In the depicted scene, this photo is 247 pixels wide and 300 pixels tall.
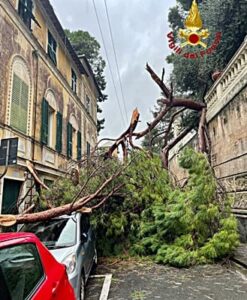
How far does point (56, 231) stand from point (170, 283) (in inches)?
94.1

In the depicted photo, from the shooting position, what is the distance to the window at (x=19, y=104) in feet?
29.8

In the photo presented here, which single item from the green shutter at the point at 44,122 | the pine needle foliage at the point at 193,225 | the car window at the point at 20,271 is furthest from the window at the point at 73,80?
the car window at the point at 20,271

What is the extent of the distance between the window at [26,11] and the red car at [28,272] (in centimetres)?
932

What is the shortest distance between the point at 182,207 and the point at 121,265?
2.06 metres

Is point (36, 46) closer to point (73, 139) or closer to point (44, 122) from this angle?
point (44, 122)

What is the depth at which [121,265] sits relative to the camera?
7.08 meters

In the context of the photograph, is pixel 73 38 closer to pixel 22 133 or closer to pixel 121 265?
pixel 22 133

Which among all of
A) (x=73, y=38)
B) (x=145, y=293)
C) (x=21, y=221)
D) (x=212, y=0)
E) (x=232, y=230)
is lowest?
(x=145, y=293)

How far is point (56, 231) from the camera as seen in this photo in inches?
212

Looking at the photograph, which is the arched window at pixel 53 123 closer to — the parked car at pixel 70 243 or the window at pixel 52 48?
the window at pixel 52 48

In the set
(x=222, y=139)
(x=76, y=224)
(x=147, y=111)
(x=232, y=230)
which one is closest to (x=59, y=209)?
(x=76, y=224)

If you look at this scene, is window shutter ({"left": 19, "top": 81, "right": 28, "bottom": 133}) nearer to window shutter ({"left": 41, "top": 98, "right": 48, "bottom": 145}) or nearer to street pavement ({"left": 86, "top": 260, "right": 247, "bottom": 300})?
window shutter ({"left": 41, "top": 98, "right": 48, "bottom": 145})

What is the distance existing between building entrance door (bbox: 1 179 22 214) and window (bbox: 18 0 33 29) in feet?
18.3

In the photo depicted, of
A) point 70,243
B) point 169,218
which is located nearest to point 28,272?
point 70,243
